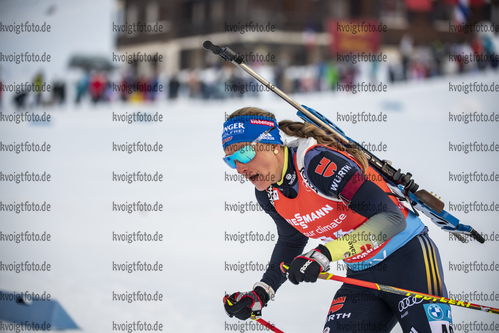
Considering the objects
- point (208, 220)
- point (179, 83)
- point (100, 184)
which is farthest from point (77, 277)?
point (179, 83)

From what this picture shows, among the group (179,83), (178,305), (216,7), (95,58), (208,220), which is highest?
(216,7)

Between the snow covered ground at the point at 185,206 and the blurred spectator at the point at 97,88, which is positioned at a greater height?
the blurred spectator at the point at 97,88

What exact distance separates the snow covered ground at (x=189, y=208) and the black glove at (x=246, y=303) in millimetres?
1391

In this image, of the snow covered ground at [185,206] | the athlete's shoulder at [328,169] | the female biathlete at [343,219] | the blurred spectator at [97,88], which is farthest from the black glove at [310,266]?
the blurred spectator at [97,88]

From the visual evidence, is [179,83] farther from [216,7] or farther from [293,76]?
[216,7]

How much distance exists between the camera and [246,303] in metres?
3.02

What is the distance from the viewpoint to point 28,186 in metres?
10.7

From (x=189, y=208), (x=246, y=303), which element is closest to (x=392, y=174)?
(x=246, y=303)

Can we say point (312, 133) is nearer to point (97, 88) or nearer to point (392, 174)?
point (392, 174)

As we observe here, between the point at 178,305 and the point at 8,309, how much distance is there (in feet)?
4.96

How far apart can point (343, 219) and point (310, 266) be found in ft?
1.37

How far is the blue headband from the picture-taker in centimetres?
276

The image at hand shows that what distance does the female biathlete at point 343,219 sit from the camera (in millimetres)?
2525

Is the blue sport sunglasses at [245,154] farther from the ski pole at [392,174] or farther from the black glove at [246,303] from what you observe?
the black glove at [246,303]
